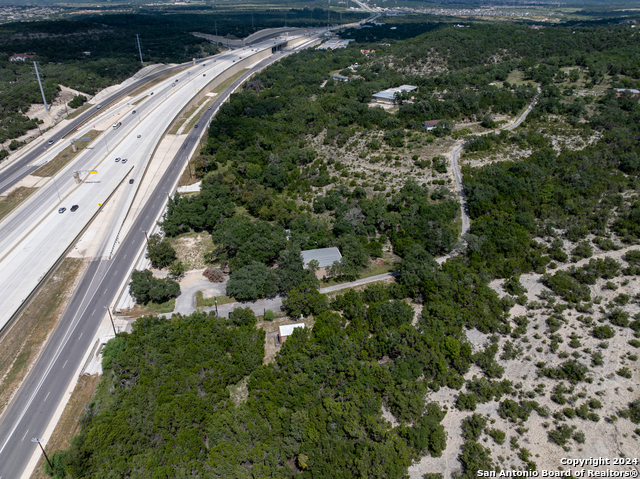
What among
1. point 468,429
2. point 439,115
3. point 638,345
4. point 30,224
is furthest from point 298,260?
point 439,115

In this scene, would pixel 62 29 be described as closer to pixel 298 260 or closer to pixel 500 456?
pixel 298 260

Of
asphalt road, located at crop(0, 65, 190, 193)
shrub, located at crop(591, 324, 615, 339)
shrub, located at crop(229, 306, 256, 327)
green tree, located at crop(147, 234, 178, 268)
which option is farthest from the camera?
asphalt road, located at crop(0, 65, 190, 193)

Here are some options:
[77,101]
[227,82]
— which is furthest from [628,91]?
[77,101]

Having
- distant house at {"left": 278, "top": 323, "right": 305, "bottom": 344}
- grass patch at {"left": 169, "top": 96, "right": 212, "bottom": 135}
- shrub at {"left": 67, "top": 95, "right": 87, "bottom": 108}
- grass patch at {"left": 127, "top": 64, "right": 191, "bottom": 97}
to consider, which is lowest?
distant house at {"left": 278, "top": 323, "right": 305, "bottom": 344}

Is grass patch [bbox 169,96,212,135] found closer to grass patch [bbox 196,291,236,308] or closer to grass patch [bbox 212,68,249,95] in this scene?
grass patch [bbox 212,68,249,95]

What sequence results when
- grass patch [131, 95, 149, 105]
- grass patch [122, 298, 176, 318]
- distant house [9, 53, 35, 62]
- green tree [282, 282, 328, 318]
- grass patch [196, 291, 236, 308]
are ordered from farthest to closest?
distant house [9, 53, 35, 62]
grass patch [131, 95, 149, 105]
grass patch [196, 291, 236, 308]
grass patch [122, 298, 176, 318]
green tree [282, 282, 328, 318]

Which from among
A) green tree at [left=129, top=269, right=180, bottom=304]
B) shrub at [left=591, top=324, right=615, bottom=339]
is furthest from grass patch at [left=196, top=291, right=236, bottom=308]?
shrub at [left=591, top=324, right=615, bottom=339]
